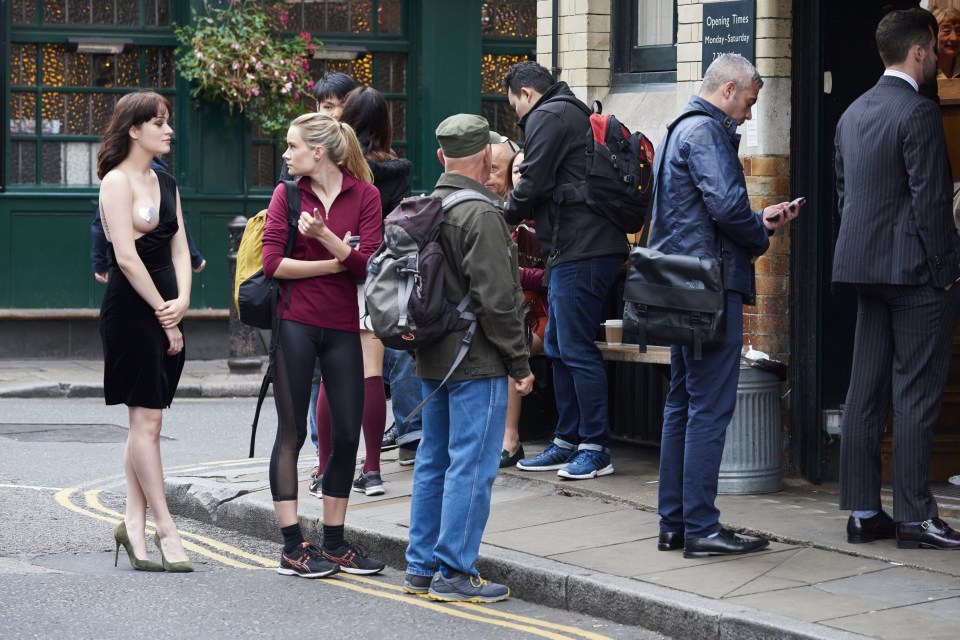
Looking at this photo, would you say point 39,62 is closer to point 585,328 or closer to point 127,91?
point 127,91

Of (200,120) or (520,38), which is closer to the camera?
(200,120)

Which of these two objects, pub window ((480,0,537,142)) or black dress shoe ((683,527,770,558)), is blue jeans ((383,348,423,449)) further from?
pub window ((480,0,537,142))

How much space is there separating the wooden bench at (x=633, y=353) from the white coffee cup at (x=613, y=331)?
5cm

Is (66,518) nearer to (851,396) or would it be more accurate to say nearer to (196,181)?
(851,396)

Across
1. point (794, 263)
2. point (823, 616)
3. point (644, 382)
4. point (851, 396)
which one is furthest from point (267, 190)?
point (823, 616)

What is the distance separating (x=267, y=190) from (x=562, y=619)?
A: 1049cm

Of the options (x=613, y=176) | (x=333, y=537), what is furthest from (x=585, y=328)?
(x=333, y=537)

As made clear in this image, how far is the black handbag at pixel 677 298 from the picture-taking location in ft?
→ 21.1

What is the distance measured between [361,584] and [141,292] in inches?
59.1

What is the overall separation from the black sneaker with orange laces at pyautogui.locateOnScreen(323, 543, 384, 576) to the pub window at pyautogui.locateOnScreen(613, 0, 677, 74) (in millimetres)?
3726

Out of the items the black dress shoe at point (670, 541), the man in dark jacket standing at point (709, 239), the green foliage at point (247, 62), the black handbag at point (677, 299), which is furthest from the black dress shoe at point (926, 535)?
the green foliage at point (247, 62)

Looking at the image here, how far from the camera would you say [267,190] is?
1602 cm

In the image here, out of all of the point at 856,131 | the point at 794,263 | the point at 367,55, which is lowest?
the point at 794,263

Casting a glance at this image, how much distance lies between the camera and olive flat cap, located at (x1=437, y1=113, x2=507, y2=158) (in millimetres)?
6258
